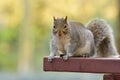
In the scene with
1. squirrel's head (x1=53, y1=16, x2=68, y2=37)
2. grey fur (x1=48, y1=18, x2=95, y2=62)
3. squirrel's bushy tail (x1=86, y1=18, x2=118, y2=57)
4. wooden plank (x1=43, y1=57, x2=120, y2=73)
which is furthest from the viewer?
squirrel's bushy tail (x1=86, y1=18, x2=118, y2=57)

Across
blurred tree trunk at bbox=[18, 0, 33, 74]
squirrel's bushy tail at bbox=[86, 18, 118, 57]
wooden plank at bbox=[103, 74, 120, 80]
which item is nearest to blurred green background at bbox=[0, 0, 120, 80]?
blurred tree trunk at bbox=[18, 0, 33, 74]

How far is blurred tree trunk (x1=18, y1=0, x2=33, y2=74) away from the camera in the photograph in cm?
1511

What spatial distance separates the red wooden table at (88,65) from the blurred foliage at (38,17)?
1040 cm

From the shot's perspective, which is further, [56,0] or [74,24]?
[56,0]

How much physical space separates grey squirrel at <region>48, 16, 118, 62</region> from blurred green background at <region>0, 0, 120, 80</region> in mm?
9207

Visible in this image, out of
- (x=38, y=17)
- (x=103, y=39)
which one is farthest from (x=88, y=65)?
(x=38, y=17)

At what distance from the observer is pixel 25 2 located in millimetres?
15312

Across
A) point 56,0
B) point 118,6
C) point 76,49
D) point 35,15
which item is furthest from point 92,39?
point 35,15

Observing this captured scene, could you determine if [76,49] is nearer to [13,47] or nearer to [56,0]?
[56,0]

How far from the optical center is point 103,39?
4270mm

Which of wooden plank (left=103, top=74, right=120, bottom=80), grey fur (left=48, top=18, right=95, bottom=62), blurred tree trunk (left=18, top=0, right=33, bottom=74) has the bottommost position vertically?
wooden plank (left=103, top=74, right=120, bottom=80)

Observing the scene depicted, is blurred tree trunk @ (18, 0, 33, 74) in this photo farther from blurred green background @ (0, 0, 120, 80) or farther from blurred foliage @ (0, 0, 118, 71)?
blurred foliage @ (0, 0, 118, 71)

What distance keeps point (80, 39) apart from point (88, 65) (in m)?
0.85

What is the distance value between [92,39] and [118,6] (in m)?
5.29
